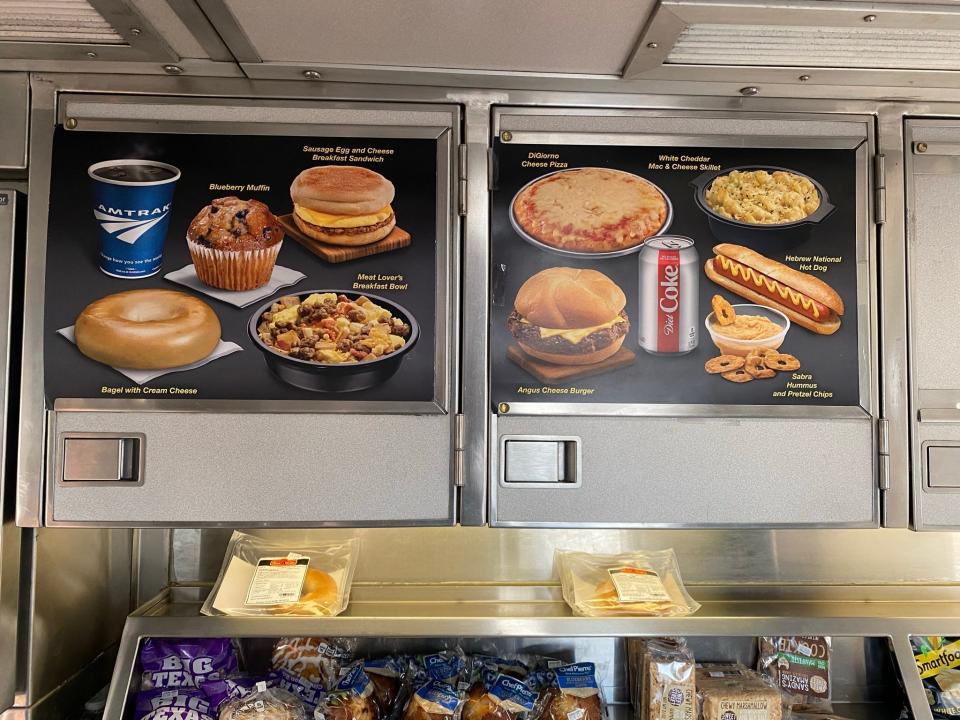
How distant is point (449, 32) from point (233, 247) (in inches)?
23.4

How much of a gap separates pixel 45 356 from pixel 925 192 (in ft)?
6.06

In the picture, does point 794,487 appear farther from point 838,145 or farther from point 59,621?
point 59,621

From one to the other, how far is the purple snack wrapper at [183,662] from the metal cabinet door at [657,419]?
2.42 feet

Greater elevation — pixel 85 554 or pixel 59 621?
pixel 85 554

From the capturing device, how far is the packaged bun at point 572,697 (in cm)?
145

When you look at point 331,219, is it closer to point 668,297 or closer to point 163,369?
point 163,369

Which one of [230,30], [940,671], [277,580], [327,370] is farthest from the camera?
[940,671]

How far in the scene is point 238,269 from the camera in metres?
1.37

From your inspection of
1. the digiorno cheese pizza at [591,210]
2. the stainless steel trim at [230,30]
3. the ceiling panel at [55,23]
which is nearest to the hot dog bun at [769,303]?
the digiorno cheese pizza at [591,210]

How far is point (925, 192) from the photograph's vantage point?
4.73ft

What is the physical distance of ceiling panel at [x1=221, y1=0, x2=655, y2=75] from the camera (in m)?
1.19

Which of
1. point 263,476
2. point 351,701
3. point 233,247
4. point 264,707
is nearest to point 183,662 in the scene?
point 264,707

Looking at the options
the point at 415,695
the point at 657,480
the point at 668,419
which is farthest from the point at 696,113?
Result: the point at 415,695

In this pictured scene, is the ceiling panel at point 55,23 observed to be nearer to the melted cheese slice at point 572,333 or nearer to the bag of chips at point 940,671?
the melted cheese slice at point 572,333
